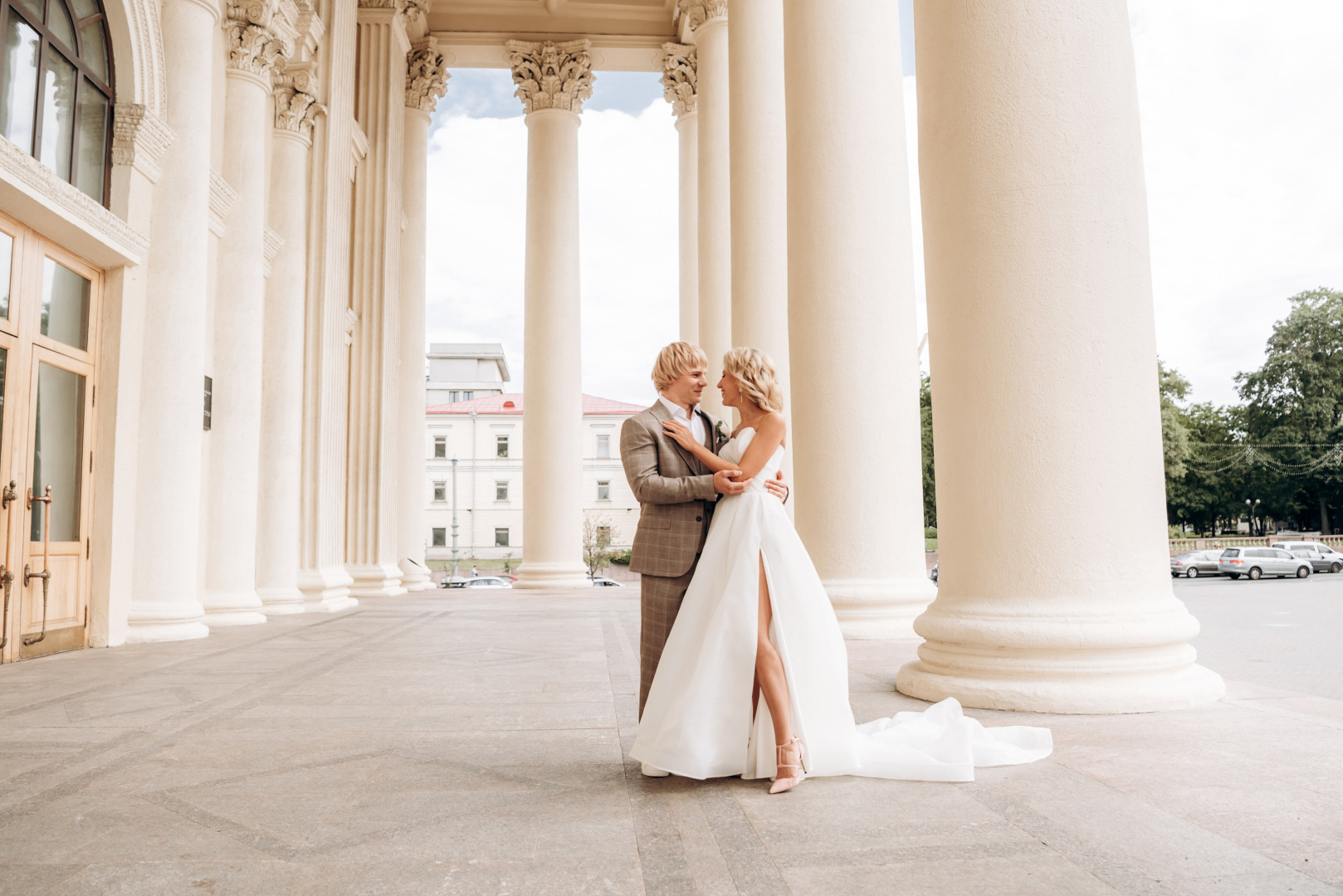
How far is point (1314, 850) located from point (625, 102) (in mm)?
168847

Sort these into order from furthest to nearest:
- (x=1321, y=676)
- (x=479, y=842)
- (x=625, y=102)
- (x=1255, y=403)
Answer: (x=625, y=102), (x=1255, y=403), (x=1321, y=676), (x=479, y=842)

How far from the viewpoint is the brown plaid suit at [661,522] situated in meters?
10.2

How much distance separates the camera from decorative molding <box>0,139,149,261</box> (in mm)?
18578

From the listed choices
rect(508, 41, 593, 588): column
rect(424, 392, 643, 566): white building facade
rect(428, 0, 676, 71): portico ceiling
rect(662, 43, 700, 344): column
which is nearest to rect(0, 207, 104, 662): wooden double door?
rect(508, 41, 593, 588): column

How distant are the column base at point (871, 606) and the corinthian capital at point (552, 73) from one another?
40531 mm

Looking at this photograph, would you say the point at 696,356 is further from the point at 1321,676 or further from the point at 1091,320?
the point at 1321,676

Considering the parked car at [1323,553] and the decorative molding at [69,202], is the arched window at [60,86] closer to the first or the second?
the decorative molding at [69,202]

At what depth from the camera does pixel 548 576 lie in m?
48.9

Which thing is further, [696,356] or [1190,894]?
[696,356]

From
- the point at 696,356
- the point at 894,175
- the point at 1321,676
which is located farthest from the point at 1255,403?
the point at 696,356

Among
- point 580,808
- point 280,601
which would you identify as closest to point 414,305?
point 280,601

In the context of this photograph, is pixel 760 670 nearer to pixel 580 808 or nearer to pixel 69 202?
pixel 580 808

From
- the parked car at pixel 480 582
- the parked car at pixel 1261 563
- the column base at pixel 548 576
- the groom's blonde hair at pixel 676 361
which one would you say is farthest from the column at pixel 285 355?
the parked car at pixel 1261 563

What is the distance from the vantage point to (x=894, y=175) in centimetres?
2145
